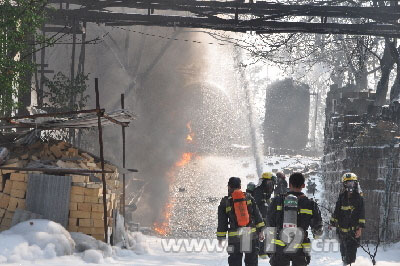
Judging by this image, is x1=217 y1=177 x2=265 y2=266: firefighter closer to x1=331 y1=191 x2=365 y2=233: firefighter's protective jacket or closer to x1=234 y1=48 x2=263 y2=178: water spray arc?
x1=331 y1=191 x2=365 y2=233: firefighter's protective jacket

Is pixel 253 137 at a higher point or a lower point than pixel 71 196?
lower

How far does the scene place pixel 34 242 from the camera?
9242 millimetres

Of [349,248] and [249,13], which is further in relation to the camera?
[249,13]

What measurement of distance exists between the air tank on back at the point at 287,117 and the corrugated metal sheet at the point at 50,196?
3389cm

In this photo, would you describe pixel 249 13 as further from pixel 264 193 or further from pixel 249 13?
pixel 264 193

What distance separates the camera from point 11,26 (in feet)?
36.1

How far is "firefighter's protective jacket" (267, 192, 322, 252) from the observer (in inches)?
272

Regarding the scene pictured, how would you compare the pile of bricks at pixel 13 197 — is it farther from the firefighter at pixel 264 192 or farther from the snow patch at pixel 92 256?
the firefighter at pixel 264 192

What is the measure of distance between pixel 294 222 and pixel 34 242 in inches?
179

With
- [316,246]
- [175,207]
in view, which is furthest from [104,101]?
[316,246]

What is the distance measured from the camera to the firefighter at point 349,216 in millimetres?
9688

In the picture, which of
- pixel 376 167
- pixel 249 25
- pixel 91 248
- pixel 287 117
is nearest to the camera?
pixel 91 248

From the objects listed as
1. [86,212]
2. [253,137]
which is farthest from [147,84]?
[253,137]

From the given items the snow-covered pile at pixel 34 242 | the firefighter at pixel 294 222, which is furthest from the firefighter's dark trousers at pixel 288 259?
the snow-covered pile at pixel 34 242
